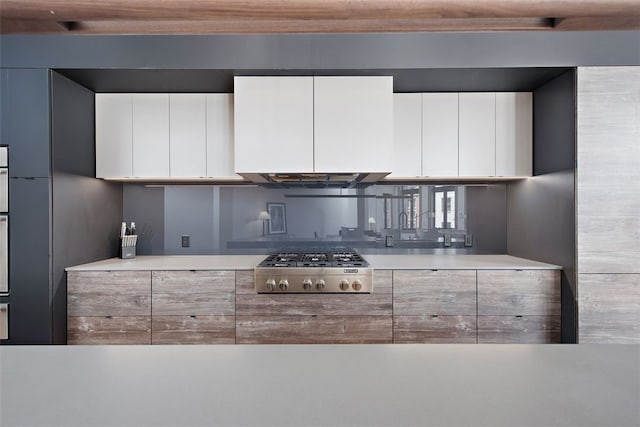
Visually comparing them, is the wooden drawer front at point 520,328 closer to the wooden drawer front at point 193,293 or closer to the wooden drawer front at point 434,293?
the wooden drawer front at point 434,293

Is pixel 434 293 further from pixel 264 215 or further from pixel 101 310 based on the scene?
pixel 101 310

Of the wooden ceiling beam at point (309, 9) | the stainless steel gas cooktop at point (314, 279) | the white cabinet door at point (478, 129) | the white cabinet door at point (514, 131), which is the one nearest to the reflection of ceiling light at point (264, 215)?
the stainless steel gas cooktop at point (314, 279)

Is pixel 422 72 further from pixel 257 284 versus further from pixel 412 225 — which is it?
pixel 257 284

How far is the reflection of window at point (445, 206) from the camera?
3125mm

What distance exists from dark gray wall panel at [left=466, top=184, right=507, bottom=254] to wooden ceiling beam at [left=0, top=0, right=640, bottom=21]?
2822mm

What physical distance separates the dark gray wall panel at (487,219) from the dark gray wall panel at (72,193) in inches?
120

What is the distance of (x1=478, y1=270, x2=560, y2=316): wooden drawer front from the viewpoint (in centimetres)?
244

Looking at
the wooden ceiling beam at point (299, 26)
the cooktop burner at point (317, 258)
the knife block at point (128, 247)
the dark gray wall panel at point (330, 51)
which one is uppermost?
the dark gray wall panel at point (330, 51)

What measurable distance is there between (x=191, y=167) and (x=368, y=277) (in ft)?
5.11


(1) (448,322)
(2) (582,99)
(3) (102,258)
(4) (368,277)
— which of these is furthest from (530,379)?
(3) (102,258)

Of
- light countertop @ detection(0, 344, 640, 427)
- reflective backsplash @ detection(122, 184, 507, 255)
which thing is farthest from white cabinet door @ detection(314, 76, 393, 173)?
light countertop @ detection(0, 344, 640, 427)

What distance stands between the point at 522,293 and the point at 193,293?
7.38ft

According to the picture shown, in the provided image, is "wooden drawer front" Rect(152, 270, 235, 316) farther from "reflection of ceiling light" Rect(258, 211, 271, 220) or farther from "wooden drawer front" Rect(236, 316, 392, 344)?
"reflection of ceiling light" Rect(258, 211, 271, 220)

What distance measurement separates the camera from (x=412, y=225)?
3154mm
